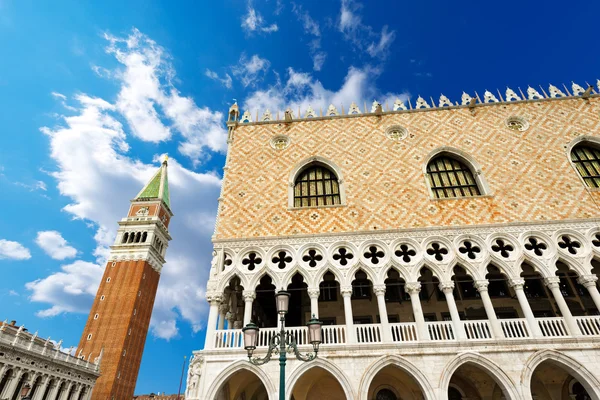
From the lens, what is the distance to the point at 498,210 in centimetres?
1191

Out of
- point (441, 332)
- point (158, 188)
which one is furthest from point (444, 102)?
point (158, 188)

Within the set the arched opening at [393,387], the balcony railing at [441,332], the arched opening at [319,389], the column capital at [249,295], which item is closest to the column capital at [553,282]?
the balcony railing at [441,332]

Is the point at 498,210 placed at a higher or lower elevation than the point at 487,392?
higher

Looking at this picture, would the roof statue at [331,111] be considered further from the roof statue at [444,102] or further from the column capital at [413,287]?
the column capital at [413,287]

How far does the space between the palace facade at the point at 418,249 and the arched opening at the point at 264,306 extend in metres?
0.11

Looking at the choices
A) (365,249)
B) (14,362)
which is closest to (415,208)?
(365,249)

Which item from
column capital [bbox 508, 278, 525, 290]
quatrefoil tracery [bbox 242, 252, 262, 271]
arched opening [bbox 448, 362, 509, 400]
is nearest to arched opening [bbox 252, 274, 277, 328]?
quatrefoil tracery [bbox 242, 252, 262, 271]

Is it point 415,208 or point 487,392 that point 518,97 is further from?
point 487,392

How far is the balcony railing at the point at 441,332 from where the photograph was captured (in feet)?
32.0

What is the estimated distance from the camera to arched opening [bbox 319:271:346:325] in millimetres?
12344

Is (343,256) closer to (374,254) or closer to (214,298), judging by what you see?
(374,254)

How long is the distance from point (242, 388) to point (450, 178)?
10.6 metres

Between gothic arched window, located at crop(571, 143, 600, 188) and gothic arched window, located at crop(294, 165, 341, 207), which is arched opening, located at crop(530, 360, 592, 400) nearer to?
gothic arched window, located at crop(571, 143, 600, 188)

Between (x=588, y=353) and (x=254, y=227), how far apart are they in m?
10.5
